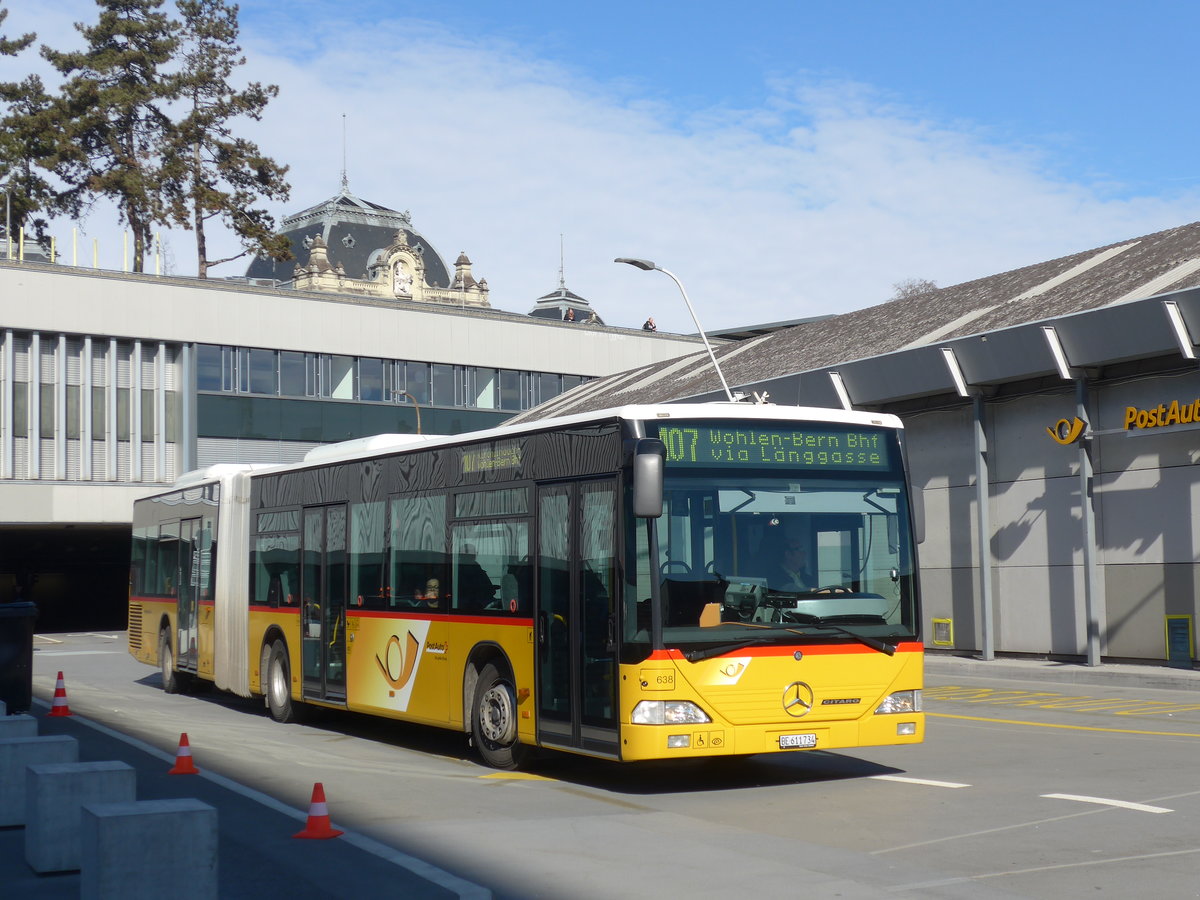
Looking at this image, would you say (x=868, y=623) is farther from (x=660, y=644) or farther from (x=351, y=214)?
(x=351, y=214)

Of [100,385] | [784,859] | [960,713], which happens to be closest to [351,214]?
[100,385]

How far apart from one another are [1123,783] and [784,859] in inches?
157

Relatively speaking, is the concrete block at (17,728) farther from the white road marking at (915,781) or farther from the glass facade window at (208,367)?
the glass facade window at (208,367)

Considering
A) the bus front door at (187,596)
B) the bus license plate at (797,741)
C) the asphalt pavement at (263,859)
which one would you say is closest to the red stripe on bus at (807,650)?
the bus license plate at (797,741)

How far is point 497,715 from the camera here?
1297 centimetres

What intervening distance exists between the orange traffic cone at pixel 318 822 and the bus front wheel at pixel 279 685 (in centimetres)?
886

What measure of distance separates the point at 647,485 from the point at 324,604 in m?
7.24

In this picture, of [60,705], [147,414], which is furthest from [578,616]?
[147,414]

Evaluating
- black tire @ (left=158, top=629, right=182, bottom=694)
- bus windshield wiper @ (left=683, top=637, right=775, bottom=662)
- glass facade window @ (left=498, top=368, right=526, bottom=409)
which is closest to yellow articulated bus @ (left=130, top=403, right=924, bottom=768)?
bus windshield wiper @ (left=683, top=637, right=775, bottom=662)

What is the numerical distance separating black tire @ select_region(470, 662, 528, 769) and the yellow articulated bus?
0.03 m

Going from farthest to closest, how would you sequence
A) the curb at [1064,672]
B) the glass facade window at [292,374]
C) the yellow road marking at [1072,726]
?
the glass facade window at [292,374] < the curb at [1064,672] < the yellow road marking at [1072,726]

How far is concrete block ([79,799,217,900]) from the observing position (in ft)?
21.1

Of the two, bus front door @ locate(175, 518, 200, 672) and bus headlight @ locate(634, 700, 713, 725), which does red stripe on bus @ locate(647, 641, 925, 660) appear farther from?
bus front door @ locate(175, 518, 200, 672)

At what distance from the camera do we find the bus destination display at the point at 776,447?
450 inches
